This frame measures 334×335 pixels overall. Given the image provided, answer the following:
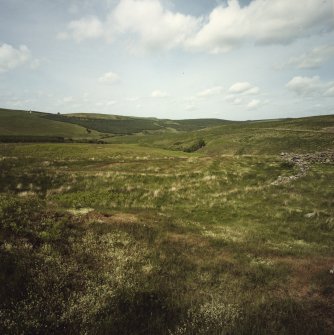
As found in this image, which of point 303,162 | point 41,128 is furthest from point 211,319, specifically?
point 41,128

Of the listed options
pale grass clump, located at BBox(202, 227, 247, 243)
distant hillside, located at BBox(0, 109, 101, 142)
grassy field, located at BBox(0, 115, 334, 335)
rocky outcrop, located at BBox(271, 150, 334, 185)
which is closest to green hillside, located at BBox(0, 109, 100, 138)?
distant hillside, located at BBox(0, 109, 101, 142)

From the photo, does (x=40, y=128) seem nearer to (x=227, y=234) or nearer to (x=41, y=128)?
(x=41, y=128)

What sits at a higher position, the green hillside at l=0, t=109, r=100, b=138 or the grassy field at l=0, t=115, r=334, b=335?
the green hillside at l=0, t=109, r=100, b=138

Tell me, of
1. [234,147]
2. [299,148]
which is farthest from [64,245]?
[234,147]

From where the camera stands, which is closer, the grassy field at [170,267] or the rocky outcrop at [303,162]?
the grassy field at [170,267]

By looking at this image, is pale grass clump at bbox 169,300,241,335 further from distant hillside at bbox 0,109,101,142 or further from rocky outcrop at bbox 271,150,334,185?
distant hillside at bbox 0,109,101,142

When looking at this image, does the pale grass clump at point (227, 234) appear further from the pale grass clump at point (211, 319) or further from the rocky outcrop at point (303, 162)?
the rocky outcrop at point (303, 162)

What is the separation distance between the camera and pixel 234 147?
4158 inches

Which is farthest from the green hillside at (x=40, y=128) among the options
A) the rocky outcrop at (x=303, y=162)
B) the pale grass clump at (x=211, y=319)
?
the pale grass clump at (x=211, y=319)

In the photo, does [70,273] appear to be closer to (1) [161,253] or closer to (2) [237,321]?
(1) [161,253]

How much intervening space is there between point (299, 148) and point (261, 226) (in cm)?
7249

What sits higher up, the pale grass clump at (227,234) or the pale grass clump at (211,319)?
the pale grass clump at (211,319)

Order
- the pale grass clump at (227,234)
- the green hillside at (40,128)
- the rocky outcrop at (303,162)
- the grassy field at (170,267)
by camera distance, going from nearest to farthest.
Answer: the grassy field at (170,267)
the pale grass clump at (227,234)
the rocky outcrop at (303,162)
the green hillside at (40,128)

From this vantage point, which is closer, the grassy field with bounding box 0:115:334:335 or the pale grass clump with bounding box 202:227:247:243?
the grassy field with bounding box 0:115:334:335
